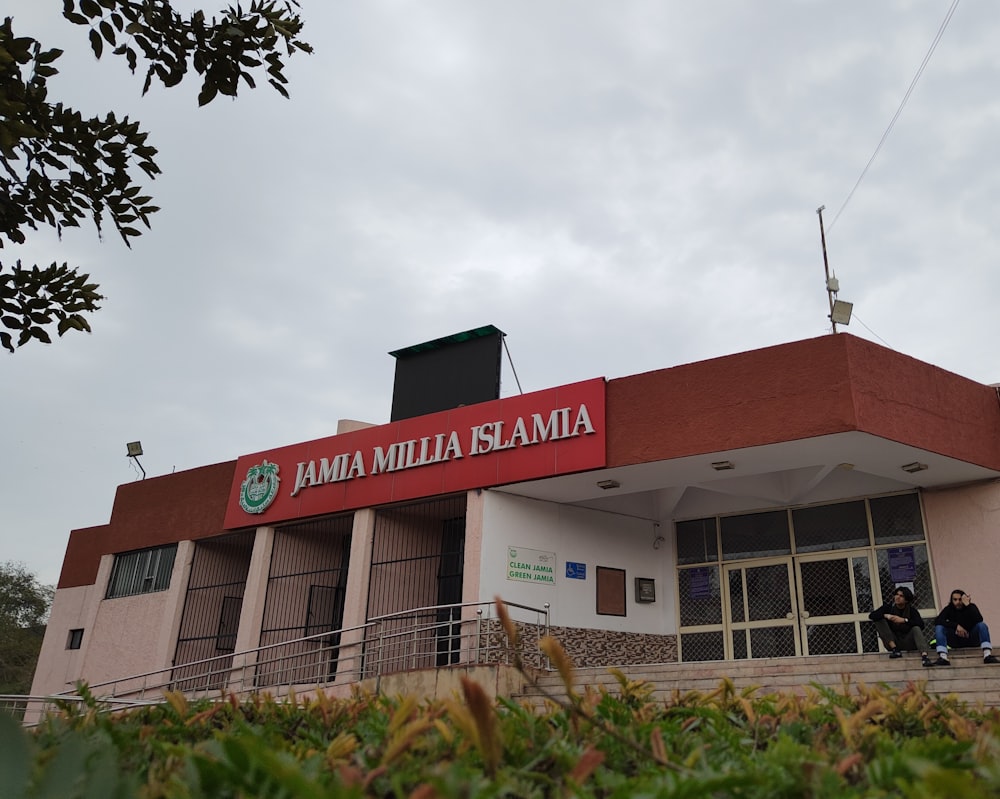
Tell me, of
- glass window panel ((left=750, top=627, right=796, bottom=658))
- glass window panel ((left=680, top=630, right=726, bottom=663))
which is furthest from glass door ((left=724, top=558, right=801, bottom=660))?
glass window panel ((left=680, top=630, right=726, bottom=663))

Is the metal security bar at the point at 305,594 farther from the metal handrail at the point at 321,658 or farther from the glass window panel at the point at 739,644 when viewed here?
the glass window panel at the point at 739,644

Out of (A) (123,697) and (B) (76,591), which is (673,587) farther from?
(B) (76,591)

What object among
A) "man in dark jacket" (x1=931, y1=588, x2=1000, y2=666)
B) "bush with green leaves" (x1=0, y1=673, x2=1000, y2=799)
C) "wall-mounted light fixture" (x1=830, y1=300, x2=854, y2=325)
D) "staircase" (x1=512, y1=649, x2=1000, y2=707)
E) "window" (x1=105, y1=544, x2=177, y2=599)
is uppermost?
"wall-mounted light fixture" (x1=830, y1=300, x2=854, y2=325)

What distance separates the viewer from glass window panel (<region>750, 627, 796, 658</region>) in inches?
508

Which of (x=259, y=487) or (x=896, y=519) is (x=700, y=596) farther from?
(x=259, y=487)

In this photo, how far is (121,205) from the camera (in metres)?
4.91

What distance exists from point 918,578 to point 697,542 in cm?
338

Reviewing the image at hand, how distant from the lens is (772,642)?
13055 millimetres

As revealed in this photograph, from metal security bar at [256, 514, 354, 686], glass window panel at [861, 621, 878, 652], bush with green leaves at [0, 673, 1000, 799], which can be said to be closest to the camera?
bush with green leaves at [0, 673, 1000, 799]

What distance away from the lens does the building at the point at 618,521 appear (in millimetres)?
11086

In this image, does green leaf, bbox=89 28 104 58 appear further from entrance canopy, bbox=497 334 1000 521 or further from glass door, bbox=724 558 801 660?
glass door, bbox=724 558 801 660

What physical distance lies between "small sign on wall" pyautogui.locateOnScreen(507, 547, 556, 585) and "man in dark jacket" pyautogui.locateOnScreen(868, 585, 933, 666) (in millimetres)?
4474

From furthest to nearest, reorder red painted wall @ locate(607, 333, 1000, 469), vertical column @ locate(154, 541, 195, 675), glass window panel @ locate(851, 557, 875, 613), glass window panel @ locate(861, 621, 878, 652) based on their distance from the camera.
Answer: vertical column @ locate(154, 541, 195, 675) < glass window panel @ locate(851, 557, 875, 613) < glass window panel @ locate(861, 621, 878, 652) < red painted wall @ locate(607, 333, 1000, 469)

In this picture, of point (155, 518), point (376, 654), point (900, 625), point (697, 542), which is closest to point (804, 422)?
point (900, 625)
